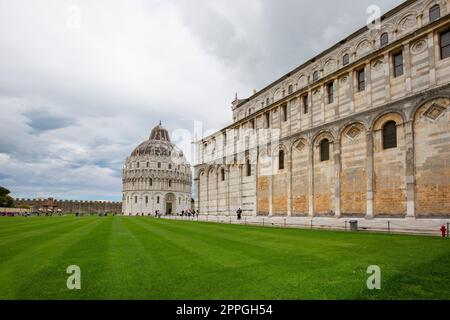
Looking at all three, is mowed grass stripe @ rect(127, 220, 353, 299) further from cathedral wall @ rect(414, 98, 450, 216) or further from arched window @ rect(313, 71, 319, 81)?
arched window @ rect(313, 71, 319, 81)

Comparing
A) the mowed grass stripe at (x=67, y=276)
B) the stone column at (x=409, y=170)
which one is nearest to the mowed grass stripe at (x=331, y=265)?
the mowed grass stripe at (x=67, y=276)

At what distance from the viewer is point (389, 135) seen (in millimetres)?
24094

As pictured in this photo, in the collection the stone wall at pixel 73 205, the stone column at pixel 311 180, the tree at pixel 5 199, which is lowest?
the stone wall at pixel 73 205

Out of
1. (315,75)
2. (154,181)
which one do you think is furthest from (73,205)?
(315,75)

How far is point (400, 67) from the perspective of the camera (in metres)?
24.2

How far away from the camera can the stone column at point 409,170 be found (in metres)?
21.6

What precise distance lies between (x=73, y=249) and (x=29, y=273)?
4.89 meters

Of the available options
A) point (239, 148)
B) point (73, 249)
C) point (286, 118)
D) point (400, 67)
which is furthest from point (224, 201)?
point (73, 249)

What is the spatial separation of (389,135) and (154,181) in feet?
390

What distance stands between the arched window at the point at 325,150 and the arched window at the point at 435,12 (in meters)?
12.2

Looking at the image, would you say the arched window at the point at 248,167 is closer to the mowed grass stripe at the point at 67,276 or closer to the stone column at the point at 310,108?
the stone column at the point at 310,108

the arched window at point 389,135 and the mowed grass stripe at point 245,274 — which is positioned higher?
the arched window at point 389,135

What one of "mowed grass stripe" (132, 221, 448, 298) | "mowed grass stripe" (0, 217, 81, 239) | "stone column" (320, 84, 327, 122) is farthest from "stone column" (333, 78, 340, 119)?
"mowed grass stripe" (0, 217, 81, 239)

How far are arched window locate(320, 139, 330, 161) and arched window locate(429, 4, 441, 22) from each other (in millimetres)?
12192
